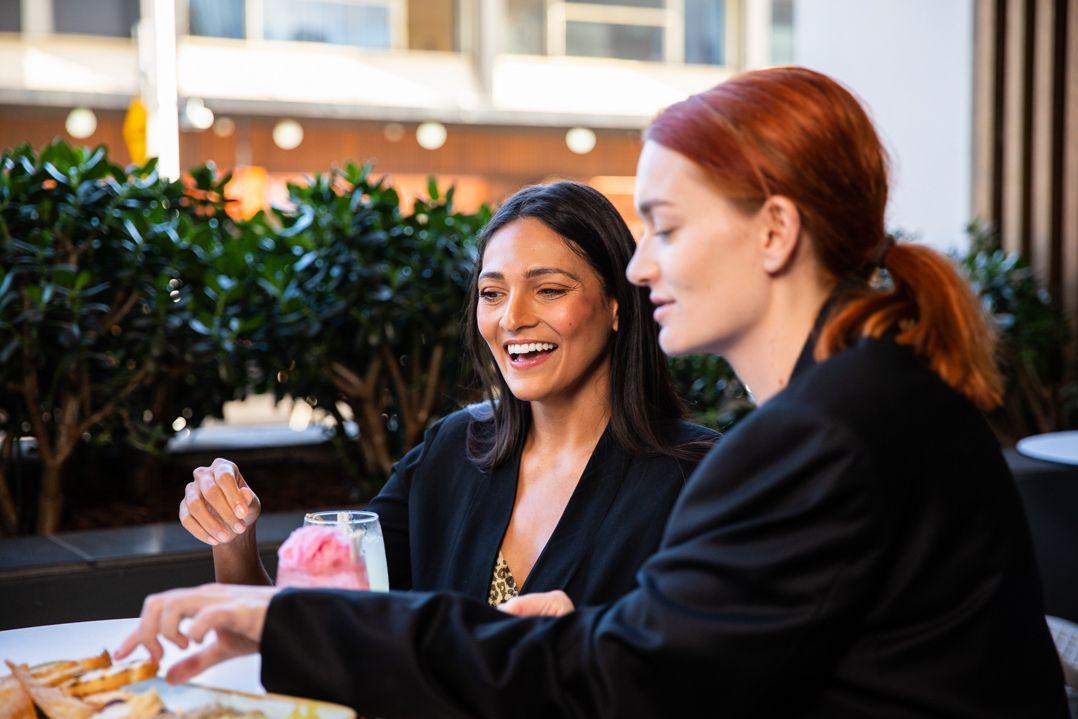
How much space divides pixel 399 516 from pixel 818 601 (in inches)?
48.5

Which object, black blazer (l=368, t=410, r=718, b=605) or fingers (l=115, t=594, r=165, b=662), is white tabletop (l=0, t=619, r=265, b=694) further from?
black blazer (l=368, t=410, r=718, b=605)

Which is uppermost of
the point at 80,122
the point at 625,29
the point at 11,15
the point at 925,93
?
the point at 625,29

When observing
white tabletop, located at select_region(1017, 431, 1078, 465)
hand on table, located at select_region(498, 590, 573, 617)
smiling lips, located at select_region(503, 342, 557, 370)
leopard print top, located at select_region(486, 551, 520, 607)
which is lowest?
white tabletop, located at select_region(1017, 431, 1078, 465)

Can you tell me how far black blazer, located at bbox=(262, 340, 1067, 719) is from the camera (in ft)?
3.57

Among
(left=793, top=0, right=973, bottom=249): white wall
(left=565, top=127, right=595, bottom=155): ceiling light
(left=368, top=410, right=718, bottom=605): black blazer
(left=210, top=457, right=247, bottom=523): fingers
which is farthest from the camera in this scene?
(left=565, top=127, right=595, bottom=155): ceiling light

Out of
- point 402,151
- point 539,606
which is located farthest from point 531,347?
point 402,151

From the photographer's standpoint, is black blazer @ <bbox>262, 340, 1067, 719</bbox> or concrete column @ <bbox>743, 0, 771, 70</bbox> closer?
black blazer @ <bbox>262, 340, 1067, 719</bbox>

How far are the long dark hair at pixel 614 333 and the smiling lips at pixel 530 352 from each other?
4.0 inches

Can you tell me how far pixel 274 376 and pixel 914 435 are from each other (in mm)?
2708

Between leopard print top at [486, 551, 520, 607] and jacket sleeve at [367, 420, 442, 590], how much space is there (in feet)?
0.74

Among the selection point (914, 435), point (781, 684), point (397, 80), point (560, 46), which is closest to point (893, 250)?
point (914, 435)

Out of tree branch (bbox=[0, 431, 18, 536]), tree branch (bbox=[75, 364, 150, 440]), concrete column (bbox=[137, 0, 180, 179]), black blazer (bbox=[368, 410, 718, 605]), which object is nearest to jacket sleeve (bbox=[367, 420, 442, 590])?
black blazer (bbox=[368, 410, 718, 605])

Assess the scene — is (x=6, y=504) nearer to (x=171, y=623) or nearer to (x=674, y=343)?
(x=171, y=623)

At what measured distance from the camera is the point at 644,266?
1.30 metres
